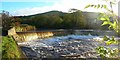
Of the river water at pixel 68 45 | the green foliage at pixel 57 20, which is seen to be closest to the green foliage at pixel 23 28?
the green foliage at pixel 57 20

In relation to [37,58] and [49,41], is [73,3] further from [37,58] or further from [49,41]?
[37,58]

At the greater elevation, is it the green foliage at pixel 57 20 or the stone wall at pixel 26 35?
the green foliage at pixel 57 20

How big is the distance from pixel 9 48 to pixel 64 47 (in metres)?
0.58

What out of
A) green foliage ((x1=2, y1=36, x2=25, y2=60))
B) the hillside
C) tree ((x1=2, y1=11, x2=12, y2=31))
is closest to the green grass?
green foliage ((x1=2, y1=36, x2=25, y2=60))

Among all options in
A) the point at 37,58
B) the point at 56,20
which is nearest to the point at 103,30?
the point at 56,20

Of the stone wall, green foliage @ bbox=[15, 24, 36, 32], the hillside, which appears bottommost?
the stone wall

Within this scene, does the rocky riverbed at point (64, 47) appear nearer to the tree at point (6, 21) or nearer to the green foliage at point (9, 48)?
the green foliage at point (9, 48)

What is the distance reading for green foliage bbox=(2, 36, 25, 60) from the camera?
246 cm

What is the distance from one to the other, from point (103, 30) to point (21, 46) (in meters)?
0.88

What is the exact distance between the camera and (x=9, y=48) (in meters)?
2.45

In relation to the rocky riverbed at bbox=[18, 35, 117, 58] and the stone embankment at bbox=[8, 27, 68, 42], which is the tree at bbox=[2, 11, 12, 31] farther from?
the rocky riverbed at bbox=[18, 35, 117, 58]

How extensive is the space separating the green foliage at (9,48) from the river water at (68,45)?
3.5 inches

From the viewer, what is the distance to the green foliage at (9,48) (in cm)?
246

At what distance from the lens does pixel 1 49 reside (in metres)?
2.46
